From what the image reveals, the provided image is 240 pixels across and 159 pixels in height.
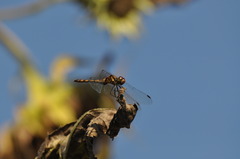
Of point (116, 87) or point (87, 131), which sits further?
point (116, 87)

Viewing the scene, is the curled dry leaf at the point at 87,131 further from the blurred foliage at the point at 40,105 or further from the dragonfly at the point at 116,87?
the blurred foliage at the point at 40,105

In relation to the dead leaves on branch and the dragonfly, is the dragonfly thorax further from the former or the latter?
the dead leaves on branch

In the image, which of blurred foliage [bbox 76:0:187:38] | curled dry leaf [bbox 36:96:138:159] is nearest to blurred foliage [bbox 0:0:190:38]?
blurred foliage [bbox 76:0:187:38]

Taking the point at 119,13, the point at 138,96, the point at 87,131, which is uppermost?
the point at 119,13

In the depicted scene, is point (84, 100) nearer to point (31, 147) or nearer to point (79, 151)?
point (31, 147)

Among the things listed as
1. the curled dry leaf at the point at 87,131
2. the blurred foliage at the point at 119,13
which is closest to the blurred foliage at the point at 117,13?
the blurred foliage at the point at 119,13

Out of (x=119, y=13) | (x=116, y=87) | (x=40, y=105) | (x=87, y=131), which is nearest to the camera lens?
(x=87, y=131)

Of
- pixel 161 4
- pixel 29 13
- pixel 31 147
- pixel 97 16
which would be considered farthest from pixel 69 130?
pixel 161 4

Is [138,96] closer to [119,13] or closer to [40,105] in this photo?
[40,105]

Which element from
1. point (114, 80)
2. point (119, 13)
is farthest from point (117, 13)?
point (114, 80)
